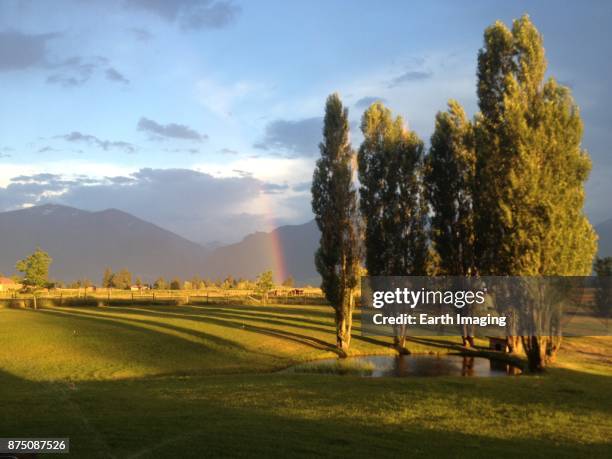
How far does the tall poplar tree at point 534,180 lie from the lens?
23141 mm

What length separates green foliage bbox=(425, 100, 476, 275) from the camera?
32188 millimetres

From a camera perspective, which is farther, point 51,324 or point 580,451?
point 51,324

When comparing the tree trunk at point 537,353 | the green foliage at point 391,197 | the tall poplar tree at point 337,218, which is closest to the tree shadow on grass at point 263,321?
the tall poplar tree at point 337,218

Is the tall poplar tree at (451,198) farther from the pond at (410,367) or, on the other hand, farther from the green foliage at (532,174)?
the green foliage at (532,174)

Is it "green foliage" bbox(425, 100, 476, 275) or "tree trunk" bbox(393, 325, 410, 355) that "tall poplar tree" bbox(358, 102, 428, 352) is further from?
"green foliage" bbox(425, 100, 476, 275)

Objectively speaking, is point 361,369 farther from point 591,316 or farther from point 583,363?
point 591,316

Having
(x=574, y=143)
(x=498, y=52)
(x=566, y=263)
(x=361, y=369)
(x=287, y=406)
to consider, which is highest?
(x=498, y=52)

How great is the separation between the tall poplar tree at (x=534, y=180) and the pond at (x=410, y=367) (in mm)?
3125

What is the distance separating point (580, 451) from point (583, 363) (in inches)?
702

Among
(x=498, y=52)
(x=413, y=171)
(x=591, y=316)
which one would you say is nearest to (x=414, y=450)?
(x=498, y=52)

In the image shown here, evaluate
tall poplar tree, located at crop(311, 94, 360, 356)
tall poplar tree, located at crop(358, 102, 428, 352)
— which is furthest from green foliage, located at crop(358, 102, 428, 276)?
tall poplar tree, located at crop(311, 94, 360, 356)

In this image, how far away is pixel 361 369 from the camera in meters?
25.6
